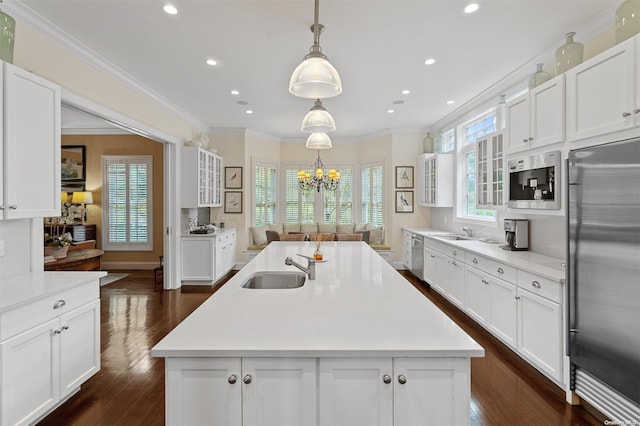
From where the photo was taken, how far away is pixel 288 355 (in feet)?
3.83

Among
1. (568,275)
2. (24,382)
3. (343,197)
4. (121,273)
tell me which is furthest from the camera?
(343,197)

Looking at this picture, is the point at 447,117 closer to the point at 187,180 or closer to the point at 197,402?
the point at 187,180

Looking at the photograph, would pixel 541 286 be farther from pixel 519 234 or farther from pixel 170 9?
pixel 170 9

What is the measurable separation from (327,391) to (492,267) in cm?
256

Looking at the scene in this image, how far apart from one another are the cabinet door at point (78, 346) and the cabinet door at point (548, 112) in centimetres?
383

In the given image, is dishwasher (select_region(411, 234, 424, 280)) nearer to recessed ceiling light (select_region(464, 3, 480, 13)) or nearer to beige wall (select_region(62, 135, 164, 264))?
recessed ceiling light (select_region(464, 3, 480, 13))

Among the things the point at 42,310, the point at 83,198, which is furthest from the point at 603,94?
the point at 83,198

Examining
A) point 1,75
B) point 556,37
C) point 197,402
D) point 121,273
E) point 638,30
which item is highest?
point 556,37

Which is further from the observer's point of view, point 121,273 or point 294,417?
point 121,273

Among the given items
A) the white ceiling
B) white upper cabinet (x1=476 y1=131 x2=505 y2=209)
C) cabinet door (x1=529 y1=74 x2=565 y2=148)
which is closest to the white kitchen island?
cabinet door (x1=529 y1=74 x2=565 y2=148)

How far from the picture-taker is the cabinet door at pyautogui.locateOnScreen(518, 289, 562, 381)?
7.41 feet

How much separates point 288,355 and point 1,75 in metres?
2.46

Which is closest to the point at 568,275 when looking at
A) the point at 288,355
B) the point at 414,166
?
the point at 288,355

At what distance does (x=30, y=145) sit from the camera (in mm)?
2162
